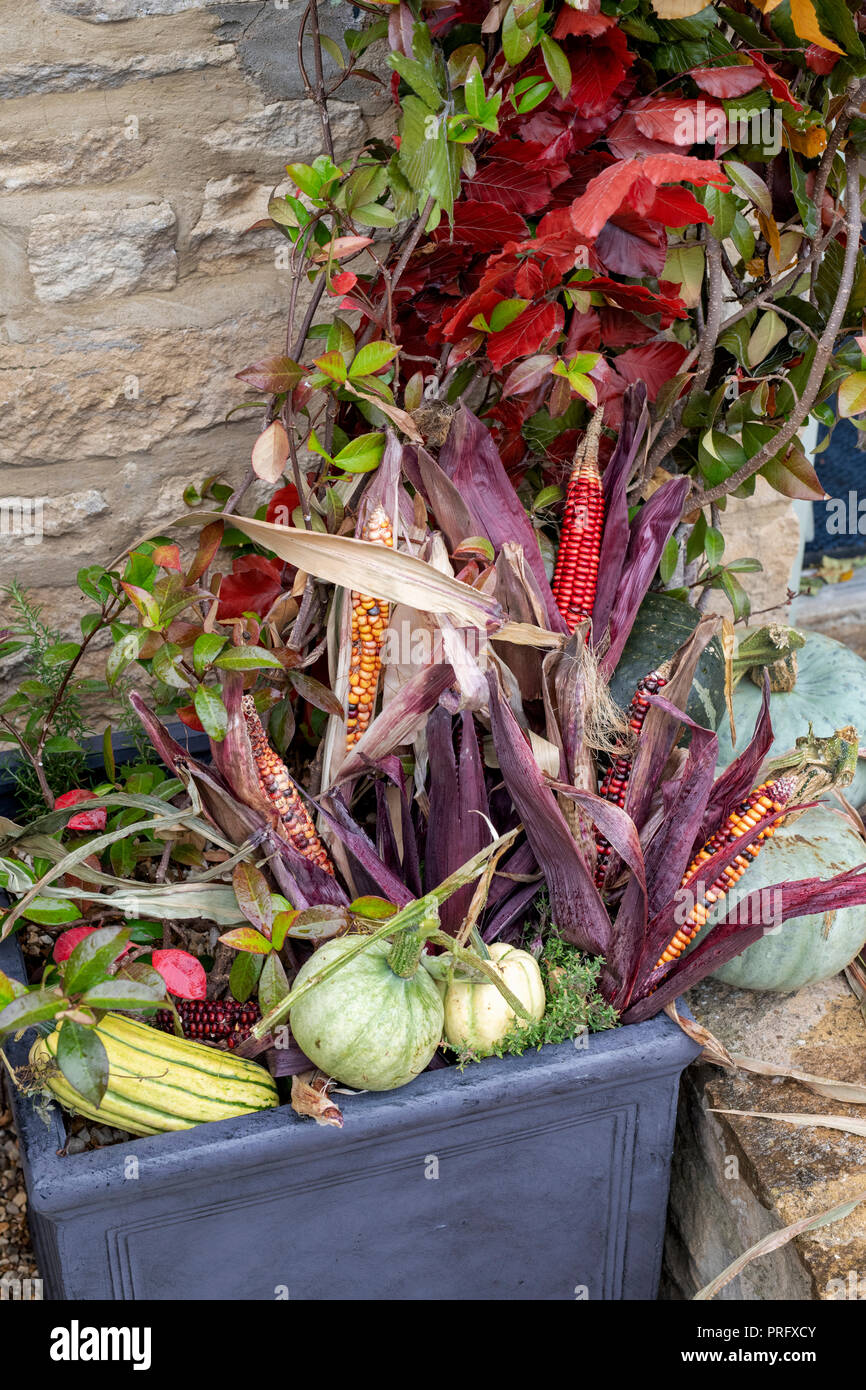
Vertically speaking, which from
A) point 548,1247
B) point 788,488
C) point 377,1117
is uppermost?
point 788,488

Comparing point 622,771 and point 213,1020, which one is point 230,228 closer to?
point 622,771

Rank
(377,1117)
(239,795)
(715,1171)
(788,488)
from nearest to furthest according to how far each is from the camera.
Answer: (377,1117), (239,795), (715,1171), (788,488)

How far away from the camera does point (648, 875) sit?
4.70 ft

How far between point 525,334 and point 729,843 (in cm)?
66

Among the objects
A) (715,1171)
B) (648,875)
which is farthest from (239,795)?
(715,1171)

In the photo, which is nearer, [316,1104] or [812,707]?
[316,1104]

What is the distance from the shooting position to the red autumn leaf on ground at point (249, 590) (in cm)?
152

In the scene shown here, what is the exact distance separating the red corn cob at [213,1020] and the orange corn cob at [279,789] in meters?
0.20

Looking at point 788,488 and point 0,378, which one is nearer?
point 788,488

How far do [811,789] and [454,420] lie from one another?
24.6 inches

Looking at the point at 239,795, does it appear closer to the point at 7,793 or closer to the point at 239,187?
the point at 7,793

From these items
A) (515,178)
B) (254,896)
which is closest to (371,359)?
(515,178)

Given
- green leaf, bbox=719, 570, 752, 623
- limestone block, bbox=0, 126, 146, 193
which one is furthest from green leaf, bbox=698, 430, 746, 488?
limestone block, bbox=0, 126, 146, 193

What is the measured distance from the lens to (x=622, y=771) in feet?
4.77
